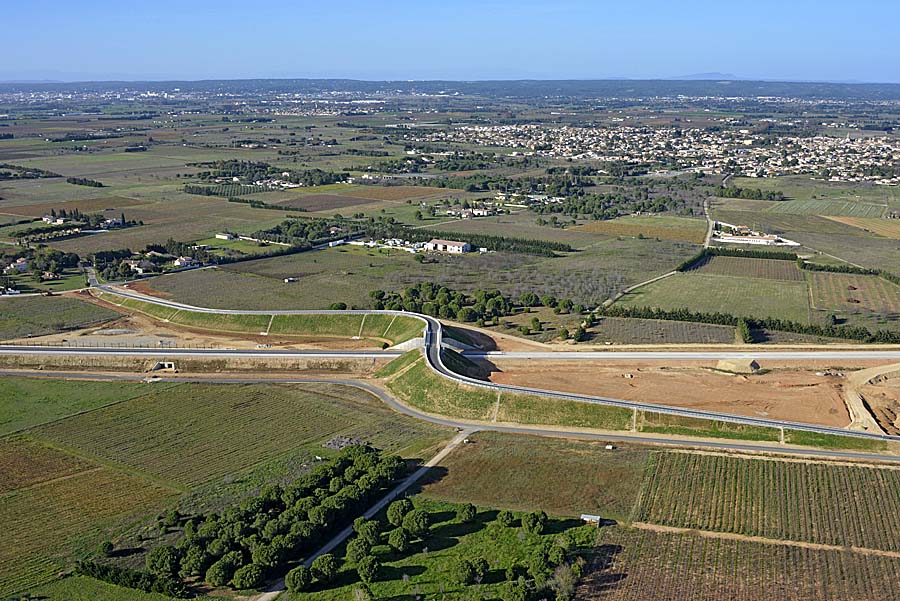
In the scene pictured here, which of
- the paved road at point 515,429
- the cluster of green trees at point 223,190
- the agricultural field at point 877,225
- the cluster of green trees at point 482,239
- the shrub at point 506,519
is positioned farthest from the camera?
the cluster of green trees at point 223,190

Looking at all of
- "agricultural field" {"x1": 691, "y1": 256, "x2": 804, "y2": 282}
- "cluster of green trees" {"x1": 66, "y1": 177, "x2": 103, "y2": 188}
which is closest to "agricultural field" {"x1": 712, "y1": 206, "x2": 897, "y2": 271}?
"agricultural field" {"x1": 691, "y1": 256, "x2": 804, "y2": 282}

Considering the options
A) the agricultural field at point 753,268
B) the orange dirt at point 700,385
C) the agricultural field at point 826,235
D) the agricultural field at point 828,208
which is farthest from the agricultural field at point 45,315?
the agricultural field at point 828,208

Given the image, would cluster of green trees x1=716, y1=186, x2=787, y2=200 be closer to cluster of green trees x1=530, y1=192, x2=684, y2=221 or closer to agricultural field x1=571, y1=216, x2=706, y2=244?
cluster of green trees x1=530, y1=192, x2=684, y2=221

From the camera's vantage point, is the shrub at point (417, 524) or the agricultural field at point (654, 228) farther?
the agricultural field at point (654, 228)

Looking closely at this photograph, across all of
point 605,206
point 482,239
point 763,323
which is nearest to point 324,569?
point 763,323

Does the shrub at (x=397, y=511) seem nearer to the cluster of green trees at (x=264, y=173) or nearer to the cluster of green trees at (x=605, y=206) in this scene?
the cluster of green trees at (x=605, y=206)

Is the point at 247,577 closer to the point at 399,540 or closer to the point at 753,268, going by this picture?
the point at 399,540

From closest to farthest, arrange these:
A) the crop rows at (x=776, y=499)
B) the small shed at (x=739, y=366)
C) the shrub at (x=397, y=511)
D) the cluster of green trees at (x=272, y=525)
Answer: the cluster of green trees at (x=272, y=525), the crop rows at (x=776, y=499), the shrub at (x=397, y=511), the small shed at (x=739, y=366)
